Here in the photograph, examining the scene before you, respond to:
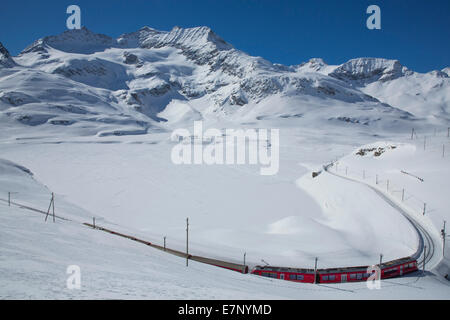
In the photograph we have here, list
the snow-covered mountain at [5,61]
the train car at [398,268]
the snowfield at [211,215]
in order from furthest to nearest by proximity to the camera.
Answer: the snow-covered mountain at [5,61]
the train car at [398,268]
the snowfield at [211,215]

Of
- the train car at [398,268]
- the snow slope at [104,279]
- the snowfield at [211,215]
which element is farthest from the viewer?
the train car at [398,268]

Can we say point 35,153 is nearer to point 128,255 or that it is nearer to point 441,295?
point 128,255

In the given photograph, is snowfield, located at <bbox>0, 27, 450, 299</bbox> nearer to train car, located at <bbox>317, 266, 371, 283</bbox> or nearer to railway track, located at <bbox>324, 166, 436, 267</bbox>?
railway track, located at <bbox>324, 166, 436, 267</bbox>

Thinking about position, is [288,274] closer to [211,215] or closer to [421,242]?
[421,242]

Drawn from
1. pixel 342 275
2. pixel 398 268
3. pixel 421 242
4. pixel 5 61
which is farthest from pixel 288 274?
pixel 5 61

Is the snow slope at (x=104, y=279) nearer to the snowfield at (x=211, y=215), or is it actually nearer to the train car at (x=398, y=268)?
the snowfield at (x=211, y=215)

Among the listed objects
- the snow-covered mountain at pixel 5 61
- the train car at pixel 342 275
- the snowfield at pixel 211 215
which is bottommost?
the train car at pixel 342 275

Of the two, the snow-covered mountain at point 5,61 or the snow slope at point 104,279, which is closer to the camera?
the snow slope at point 104,279

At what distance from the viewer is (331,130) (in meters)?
132

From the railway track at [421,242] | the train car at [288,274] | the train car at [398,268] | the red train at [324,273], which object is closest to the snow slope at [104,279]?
the train car at [398,268]

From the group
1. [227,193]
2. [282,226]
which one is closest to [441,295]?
[282,226]

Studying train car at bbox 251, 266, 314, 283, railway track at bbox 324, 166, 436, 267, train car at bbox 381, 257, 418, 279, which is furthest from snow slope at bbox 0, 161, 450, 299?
railway track at bbox 324, 166, 436, 267

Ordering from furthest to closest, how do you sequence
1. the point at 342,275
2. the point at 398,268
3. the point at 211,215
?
the point at 211,215 < the point at 398,268 < the point at 342,275

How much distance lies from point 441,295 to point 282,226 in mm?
15341
